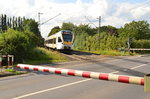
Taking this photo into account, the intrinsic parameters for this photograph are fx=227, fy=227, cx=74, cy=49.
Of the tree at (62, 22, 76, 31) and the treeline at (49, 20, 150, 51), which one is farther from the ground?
the tree at (62, 22, 76, 31)

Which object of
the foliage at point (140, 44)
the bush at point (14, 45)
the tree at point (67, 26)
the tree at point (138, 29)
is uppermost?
the tree at point (67, 26)

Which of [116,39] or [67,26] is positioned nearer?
[116,39]

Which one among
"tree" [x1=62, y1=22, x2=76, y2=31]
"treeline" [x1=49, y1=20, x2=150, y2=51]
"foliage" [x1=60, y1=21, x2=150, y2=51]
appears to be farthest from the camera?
"tree" [x1=62, y1=22, x2=76, y2=31]

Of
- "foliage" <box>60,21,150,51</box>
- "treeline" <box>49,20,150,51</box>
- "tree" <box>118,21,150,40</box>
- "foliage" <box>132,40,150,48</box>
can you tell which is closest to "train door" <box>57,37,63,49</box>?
"treeline" <box>49,20,150,51</box>

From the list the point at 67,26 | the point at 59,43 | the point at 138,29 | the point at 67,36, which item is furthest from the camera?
the point at 67,26

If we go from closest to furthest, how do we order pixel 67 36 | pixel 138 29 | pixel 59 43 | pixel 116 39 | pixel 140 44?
1. pixel 67 36
2. pixel 59 43
3. pixel 116 39
4. pixel 140 44
5. pixel 138 29

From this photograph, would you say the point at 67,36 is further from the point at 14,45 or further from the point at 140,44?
the point at 140,44

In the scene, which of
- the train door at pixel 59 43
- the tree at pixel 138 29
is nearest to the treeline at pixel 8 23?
the train door at pixel 59 43

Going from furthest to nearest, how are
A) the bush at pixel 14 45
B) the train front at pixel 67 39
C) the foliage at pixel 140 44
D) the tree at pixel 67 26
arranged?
the tree at pixel 67 26 → the foliage at pixel 140 44 → the train front at pixel 67 39 → the bush at pixel 14 45

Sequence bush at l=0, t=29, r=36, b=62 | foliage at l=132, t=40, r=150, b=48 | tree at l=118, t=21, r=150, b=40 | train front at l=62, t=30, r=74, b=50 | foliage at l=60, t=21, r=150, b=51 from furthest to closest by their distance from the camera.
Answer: tree at l=118, t=21, r=150, b=40 → foliage at l=132, t=40, r=150, b=48 → foliage at l=60, t=21, r=150, b=51 → train front at l=62, t=30, r=74, b=50 → bush at l=0, t=29, r=36, b=62

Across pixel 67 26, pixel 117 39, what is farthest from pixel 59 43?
pixel 67 26

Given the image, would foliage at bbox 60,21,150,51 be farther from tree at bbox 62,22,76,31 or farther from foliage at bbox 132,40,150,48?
tree at bbox 62,22,76,31

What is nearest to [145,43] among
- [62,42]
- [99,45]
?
[99,45]

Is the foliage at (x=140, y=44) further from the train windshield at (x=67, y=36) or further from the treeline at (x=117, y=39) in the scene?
the train windshield at (x=67, y=36)
